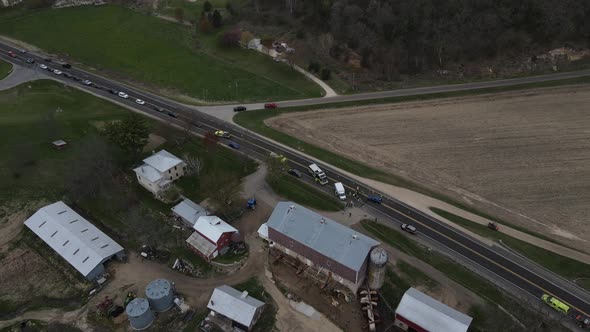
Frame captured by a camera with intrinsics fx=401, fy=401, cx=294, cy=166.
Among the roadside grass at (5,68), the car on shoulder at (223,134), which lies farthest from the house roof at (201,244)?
the roadside grass at (5,68)

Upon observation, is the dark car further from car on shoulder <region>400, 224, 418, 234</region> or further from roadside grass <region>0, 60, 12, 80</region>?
roadside grass <region>0, 60, 12, 80</region>

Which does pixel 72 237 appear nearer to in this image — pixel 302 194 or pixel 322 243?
pixel 302 194

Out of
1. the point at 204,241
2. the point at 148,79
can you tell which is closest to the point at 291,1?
the point at 148,79

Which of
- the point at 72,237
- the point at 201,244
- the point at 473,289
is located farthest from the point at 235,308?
the point at 473,289

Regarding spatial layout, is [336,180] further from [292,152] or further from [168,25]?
[168,25]

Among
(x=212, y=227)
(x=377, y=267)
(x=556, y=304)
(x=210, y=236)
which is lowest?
(x=210, y=236)

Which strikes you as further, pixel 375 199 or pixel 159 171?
pixel 159 171
